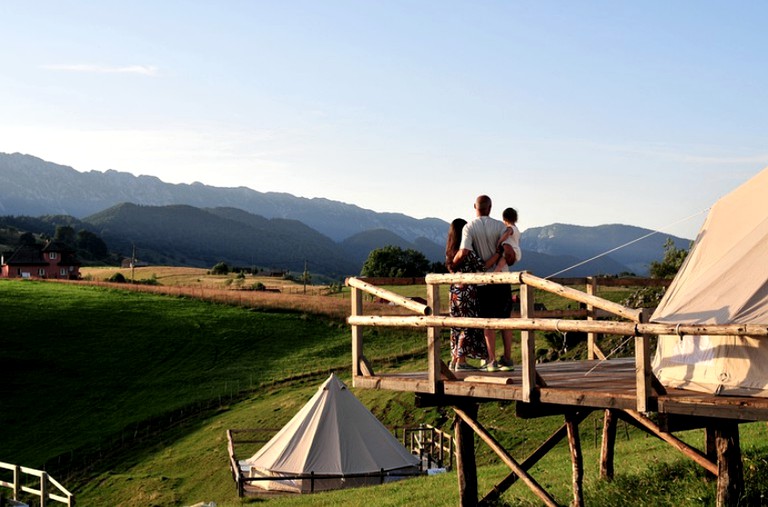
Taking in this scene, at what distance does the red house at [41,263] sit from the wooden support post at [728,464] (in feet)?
435

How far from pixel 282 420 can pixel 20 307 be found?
34.6 meters

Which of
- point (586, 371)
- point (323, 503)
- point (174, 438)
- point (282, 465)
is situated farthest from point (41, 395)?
point (586, 371)

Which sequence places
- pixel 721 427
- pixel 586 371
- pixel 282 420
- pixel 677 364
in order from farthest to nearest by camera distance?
pixel 282 420 → pixel 586 371 → pixel 677 364 → pixel 721 427

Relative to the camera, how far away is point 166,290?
3157 inches

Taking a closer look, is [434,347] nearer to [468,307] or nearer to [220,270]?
[468,307]


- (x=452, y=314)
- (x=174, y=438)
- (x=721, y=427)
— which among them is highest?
(x=452, y=314)

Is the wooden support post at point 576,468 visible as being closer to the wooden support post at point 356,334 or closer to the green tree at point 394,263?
the wooden support post at point 356,334

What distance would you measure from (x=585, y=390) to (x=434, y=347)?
1970mm

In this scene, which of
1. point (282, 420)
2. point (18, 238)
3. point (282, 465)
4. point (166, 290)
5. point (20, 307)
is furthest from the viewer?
point (18, 238)

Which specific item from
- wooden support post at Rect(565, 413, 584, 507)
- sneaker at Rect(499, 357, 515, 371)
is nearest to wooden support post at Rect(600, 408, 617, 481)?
wooden support post at Rect(565, 413, 584, 507)

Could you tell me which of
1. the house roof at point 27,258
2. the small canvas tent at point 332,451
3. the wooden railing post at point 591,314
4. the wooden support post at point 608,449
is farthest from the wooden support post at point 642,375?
the house roof at point 27,258

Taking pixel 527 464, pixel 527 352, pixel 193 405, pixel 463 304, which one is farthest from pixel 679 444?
pixel 193 405

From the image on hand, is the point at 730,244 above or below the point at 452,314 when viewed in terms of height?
above

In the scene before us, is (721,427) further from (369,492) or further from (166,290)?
(166,290)
